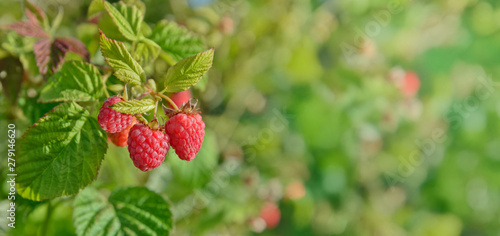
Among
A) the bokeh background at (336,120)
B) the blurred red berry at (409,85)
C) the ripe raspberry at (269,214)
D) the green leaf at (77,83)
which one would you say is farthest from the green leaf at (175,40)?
the blurred red berry at (409,85)

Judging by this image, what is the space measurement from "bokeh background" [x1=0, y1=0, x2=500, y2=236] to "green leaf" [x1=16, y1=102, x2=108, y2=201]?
1.09ft

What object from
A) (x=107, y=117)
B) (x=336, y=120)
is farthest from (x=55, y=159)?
(x=336, y=120)

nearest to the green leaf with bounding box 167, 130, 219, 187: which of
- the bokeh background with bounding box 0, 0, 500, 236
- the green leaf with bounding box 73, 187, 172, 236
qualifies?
the bokeh background with bounding box 0, 0, 500, 236

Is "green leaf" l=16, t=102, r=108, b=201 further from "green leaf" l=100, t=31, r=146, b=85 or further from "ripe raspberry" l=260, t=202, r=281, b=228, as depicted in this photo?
"ripe raspberry" l=260, t=202, r=281, b=228

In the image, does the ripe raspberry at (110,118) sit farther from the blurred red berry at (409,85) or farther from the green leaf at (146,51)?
the blurred red berry at (409,85)

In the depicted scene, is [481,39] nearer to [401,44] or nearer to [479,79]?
[479,79]

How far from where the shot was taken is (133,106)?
0.45 metres

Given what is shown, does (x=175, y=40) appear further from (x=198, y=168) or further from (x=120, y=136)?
(x=198, y=168)

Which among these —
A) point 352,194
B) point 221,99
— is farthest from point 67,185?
point 352,194

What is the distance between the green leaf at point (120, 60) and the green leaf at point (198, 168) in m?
0.42

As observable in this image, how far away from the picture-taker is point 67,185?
1.56 feet

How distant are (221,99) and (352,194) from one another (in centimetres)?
64

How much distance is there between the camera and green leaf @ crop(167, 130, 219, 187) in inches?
35.0

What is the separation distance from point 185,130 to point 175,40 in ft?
0.54
